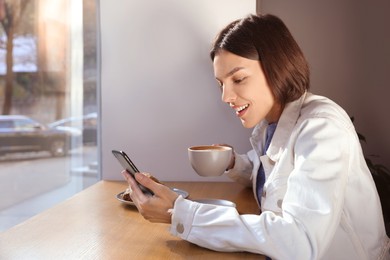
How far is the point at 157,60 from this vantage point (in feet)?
5.31

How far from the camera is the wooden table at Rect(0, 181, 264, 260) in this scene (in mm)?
837

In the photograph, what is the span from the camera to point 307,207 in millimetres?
833

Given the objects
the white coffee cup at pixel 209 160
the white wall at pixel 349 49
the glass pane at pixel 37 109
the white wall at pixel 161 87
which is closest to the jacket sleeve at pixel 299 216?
the white coffee cup at pixel 209 160

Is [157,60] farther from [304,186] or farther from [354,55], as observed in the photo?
[354,55]

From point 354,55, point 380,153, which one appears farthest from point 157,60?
point 380,153

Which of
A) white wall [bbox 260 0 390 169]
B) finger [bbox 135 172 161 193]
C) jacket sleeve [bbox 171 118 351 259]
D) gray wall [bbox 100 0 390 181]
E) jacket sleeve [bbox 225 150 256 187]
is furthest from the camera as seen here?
white wall [bbox 260 0 390 169]

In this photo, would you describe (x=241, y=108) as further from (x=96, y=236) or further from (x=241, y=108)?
(x=96, y=236)

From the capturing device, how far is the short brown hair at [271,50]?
3.42 ft

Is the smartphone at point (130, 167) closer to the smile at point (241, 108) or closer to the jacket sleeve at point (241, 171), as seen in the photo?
the smile at point (241, 108)

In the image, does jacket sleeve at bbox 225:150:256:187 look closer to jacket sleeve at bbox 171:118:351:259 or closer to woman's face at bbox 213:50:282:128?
woman's face at bbox 213:50:282:128

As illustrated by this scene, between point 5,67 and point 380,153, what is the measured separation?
247 centimetres

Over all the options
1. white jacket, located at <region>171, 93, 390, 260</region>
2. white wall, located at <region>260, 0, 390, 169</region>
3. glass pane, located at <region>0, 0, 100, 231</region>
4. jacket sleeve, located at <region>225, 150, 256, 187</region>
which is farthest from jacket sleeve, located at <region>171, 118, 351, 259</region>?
white wall, located at <region>260, 0, 390, 169</region>

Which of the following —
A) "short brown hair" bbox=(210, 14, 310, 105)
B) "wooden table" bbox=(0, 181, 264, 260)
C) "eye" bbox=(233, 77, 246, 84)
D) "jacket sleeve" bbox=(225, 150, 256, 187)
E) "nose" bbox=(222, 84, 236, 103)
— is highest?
"short brown hair" bbox=(210, 14, 310, 105)

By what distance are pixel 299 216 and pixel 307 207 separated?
2 centimetres
